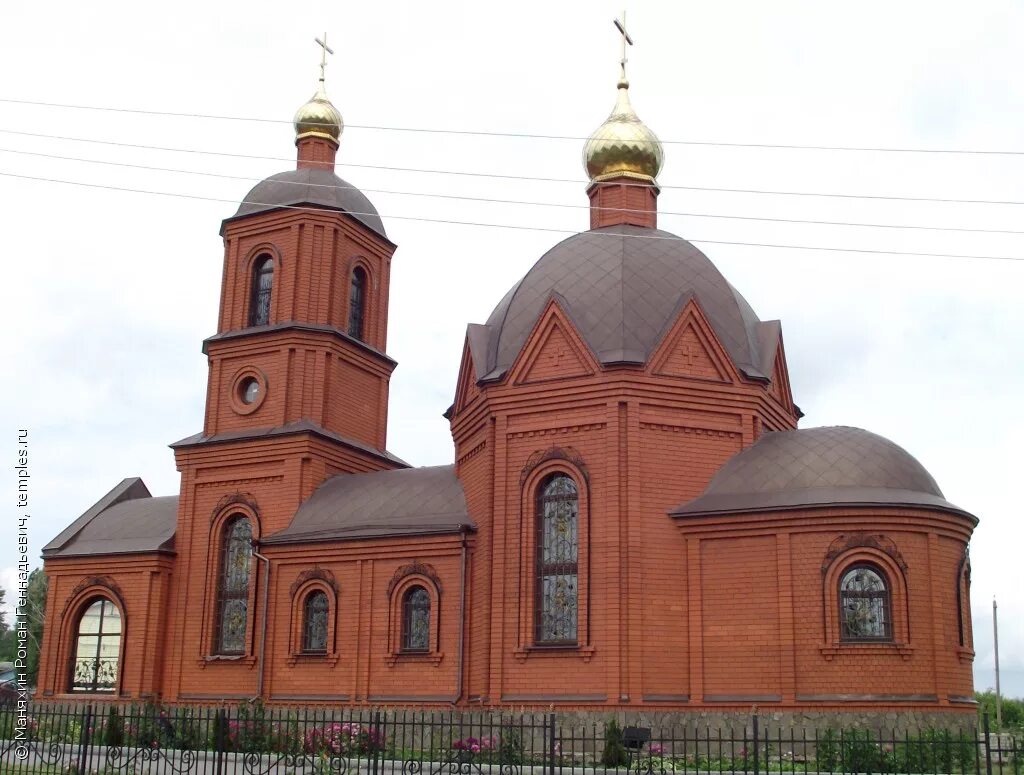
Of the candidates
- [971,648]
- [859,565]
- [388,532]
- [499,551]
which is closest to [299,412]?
[388,532]

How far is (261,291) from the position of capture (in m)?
25.0

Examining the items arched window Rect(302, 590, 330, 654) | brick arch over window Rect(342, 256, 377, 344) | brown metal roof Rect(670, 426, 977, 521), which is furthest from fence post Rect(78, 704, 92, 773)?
brick arch over window Rect(342, 256, 377, 344)

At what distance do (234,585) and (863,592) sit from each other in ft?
39.6

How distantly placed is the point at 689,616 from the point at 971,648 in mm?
4299

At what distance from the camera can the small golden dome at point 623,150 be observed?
2281 centimetres

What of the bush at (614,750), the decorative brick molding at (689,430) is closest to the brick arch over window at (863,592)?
the decorative brick molding at (689,430)

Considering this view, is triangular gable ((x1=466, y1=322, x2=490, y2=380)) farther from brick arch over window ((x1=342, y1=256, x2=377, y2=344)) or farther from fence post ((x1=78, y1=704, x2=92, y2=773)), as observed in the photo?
fence post ((x1=78, y1=704, x2=92, y2=773))

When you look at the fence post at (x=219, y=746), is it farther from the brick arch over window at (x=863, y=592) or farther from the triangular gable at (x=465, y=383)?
the brick arch over window at (x=863, y=592)

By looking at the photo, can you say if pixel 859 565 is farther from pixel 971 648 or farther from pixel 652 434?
pixel 652 434

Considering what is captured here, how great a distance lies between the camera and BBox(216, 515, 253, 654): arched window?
22594 millimetres

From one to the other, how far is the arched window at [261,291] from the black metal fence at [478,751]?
927 cm

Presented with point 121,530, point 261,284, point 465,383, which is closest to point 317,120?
point 261,284

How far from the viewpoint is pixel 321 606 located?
21625 millimetres

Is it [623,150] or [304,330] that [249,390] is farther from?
[623,150]
